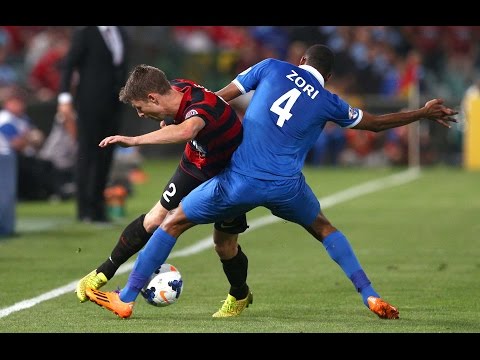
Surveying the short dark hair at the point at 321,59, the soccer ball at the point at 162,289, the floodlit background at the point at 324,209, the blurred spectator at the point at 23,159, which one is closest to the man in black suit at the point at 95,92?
the floodlit background at the point at 324,209

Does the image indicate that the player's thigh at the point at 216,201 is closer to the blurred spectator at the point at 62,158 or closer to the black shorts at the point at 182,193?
the black shorts at the point at 182,193

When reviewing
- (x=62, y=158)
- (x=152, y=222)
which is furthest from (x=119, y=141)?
(x=62, y=158)

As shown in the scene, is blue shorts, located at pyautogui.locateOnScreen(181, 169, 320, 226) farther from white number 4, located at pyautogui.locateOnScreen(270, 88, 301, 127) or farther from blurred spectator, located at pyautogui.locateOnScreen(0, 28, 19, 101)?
blurred spectator, located at pyautogui.locateOnScreen(0, 28, 19, 101)

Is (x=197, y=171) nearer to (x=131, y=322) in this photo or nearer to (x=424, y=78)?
(x=131, y=322)

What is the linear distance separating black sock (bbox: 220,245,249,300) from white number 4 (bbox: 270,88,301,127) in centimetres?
112

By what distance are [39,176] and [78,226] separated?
3.75 m

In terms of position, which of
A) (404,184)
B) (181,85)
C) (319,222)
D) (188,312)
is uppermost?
(181,85)

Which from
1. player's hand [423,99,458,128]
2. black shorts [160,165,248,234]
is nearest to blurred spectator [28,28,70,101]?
black shorts [160,165,248,234]

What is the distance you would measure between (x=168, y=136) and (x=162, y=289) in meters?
1.23

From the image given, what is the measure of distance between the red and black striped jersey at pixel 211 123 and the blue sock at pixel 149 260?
0.56 metres

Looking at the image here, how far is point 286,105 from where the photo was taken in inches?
317

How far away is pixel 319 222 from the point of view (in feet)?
27.6

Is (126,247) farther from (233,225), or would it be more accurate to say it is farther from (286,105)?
(286,105)
